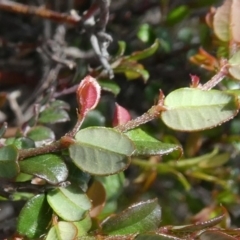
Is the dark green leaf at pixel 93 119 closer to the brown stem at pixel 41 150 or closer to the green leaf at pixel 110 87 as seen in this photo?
the green leaf at pixel 110 87

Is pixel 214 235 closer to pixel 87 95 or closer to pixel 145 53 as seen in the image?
pixel 87 95

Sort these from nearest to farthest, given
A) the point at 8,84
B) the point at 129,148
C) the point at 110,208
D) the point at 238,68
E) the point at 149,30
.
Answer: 1. the point at 129,148
2. the point at 238,68
3. the point at 110,208
4. the point at 149,30
5. the point at 8,84

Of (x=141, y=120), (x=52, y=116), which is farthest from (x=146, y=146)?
(x=52, y=116)

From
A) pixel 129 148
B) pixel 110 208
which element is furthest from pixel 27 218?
pixel 110 208

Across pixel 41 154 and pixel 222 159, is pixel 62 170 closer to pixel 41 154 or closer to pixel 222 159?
pixel 41 154

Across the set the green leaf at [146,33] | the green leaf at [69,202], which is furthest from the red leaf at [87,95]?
the green leaf at [146,33]

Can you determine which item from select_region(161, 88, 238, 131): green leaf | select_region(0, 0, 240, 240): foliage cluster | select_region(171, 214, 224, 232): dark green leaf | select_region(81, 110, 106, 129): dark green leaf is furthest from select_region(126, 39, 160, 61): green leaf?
select_region(171, 214, 224, 232): dark green leaf

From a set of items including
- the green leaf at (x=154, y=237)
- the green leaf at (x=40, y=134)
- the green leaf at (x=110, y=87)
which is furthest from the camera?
A: the green leaf at (x=110, y=87)
